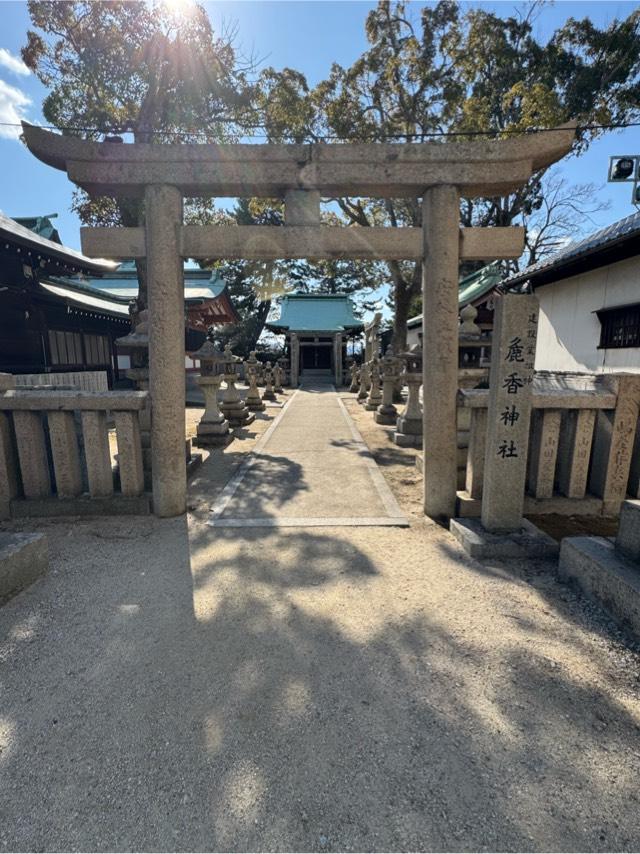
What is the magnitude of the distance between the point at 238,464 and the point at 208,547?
10.6ft

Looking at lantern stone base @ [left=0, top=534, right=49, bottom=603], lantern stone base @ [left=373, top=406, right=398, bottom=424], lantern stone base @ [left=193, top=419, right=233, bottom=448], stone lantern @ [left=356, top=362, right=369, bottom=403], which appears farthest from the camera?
stone lantern @ [left=356, top=362, right=369, bottom=403]

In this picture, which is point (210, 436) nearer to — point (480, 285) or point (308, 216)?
point (308, 216)

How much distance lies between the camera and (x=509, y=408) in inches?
139

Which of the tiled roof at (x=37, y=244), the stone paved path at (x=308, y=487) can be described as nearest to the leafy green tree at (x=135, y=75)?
the tiled roof at (x=37, y=244)

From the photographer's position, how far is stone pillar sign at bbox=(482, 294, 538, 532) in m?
3.43

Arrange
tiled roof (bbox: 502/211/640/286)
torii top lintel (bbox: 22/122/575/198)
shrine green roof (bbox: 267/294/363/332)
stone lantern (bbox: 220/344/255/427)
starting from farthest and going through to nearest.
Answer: shrine green roof (bbox: 267/294/363/332)
stone lantern (bbox: 220/344/255/427)
tiled roof (bbox: 502/211/640/286)
torii top lintel (bbox: 22/122/575/198)

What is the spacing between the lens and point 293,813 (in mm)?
1552

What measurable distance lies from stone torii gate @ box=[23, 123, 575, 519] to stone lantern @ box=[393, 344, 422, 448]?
12.7 feet

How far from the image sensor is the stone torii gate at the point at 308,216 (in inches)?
154

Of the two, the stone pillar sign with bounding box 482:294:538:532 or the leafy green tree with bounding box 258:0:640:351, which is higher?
the leafy green tree with bounding box 258:0:640:351

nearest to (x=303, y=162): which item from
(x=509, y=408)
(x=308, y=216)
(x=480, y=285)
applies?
(x=308, y=216)

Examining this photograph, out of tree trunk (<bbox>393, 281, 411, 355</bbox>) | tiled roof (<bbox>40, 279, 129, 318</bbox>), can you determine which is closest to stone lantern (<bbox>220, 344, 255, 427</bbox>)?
tiled roof (<bbox>40, 279, 129, 318</bbox>)

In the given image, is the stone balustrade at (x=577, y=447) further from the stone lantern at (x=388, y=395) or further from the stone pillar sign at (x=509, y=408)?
the stone lantern at (x=388, y=395)

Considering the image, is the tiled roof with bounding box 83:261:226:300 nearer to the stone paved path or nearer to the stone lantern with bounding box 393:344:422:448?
the stone paved path
